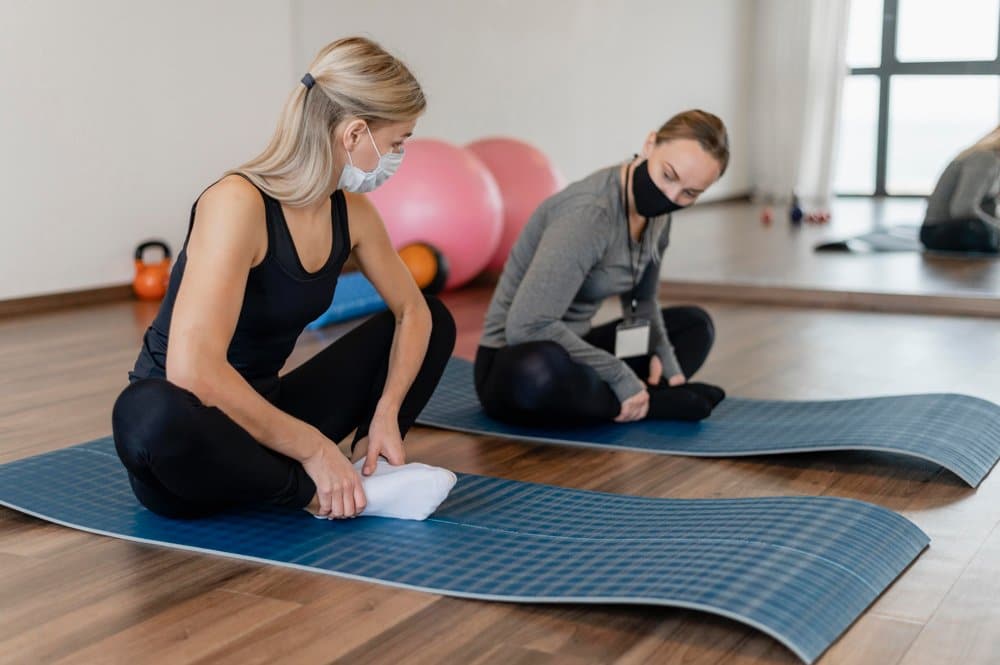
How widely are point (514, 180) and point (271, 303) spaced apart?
3.48 m

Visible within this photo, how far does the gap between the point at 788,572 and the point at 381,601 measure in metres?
0.59

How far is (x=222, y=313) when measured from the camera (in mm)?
1838

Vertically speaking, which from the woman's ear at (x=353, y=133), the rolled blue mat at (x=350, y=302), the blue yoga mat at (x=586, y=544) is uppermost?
the woman's ear at (x=353, y=133)

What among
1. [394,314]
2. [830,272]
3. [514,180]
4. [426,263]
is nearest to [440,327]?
[394,314]

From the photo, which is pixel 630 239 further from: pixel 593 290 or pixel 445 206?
pixel 445 206

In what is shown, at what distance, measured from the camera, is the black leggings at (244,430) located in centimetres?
183

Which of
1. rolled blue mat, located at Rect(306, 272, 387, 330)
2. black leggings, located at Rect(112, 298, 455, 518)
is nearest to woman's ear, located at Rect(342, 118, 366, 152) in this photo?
black leggings, located at Rect(112, 298, 455, 518)

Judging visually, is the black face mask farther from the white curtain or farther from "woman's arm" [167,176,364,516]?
the white curtain

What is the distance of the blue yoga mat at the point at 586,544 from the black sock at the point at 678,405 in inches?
24.0

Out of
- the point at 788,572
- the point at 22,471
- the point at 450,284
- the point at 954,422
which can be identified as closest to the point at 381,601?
the point at 788,572

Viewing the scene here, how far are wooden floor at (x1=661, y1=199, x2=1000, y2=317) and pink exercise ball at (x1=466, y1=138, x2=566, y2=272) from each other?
66cm

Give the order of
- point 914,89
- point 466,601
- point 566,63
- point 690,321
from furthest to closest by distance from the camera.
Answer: point 566,63, point 914,89, point 690,321, point 466,601

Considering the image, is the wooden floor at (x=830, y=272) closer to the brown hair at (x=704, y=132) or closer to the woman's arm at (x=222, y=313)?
the brown hair at (x=704, y=132)

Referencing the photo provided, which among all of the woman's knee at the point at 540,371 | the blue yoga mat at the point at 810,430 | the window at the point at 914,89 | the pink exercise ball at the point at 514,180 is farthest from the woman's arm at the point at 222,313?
the window at the point at 914,89
